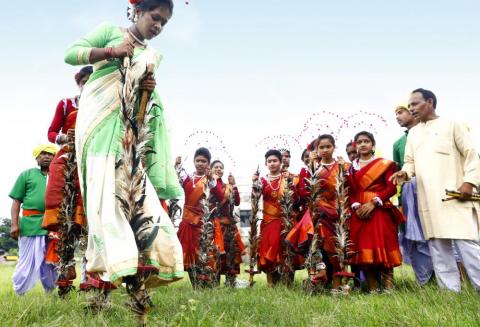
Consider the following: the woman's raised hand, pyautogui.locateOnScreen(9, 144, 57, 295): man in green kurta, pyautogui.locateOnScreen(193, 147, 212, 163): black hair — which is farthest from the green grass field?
pyautogui.locateOnScreen(193, 147, 212, 163): black hair

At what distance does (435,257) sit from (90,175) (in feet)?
12.1

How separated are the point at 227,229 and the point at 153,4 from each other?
4679 millimetres

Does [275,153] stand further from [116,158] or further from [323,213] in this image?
[116,158]

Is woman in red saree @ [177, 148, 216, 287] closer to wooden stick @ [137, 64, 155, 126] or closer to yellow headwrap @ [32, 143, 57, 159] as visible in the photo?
yellow headwrap @ [32, 143, 57, 159]

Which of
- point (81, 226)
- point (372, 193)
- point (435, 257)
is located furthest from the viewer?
point (372, 193)

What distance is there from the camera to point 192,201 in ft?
23.9

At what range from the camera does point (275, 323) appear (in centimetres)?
311

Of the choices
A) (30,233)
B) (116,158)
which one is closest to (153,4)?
(116,158)

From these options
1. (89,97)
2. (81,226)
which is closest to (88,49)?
(89,97)

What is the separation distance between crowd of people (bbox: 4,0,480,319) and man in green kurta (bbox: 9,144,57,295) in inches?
0.6

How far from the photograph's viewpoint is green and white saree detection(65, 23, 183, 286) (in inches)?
112

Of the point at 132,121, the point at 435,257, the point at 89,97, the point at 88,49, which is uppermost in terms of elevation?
the point at 88,49

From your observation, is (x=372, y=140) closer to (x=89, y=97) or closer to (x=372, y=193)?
(x=372, y=193)

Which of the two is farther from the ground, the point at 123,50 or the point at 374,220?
the point at 123,50
